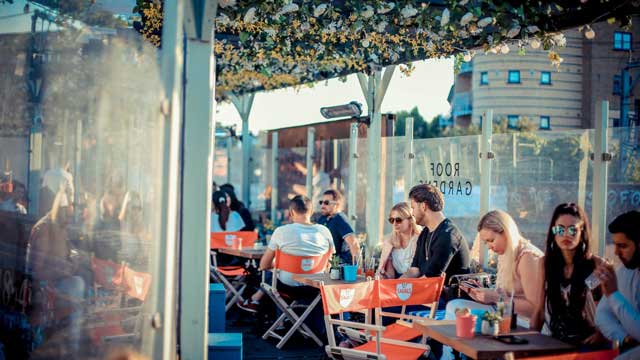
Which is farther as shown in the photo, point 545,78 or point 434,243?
point 545,78

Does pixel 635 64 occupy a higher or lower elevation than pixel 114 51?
higher

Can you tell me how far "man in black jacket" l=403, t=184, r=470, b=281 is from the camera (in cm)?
569

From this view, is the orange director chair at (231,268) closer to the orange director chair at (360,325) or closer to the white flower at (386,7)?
the orange director chair at (360,325)

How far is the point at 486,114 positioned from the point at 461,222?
1.38 m

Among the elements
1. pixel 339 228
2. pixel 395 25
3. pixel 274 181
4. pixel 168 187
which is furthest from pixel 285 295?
pixel 274 181

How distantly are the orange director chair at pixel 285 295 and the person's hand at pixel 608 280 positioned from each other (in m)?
3.29

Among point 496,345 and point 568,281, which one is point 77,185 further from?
point 568,281

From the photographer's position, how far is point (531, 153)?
7.37m

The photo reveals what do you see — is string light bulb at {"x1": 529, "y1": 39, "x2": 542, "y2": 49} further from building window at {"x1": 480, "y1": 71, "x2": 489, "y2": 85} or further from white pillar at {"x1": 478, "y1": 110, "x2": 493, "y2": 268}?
building window at {"x1": 480, "y1": 71, "x2": 489, "y2": 85}

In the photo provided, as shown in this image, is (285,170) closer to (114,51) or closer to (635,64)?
(114,51)

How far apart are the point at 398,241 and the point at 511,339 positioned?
2.73 m

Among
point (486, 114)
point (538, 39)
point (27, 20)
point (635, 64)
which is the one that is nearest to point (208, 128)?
point (27, 20)

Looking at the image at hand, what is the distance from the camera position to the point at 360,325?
14.9ft

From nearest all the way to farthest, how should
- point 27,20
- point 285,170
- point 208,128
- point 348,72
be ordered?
1. point 208,128
2. point 27,20
3. point 348,72
4. point 285,170
